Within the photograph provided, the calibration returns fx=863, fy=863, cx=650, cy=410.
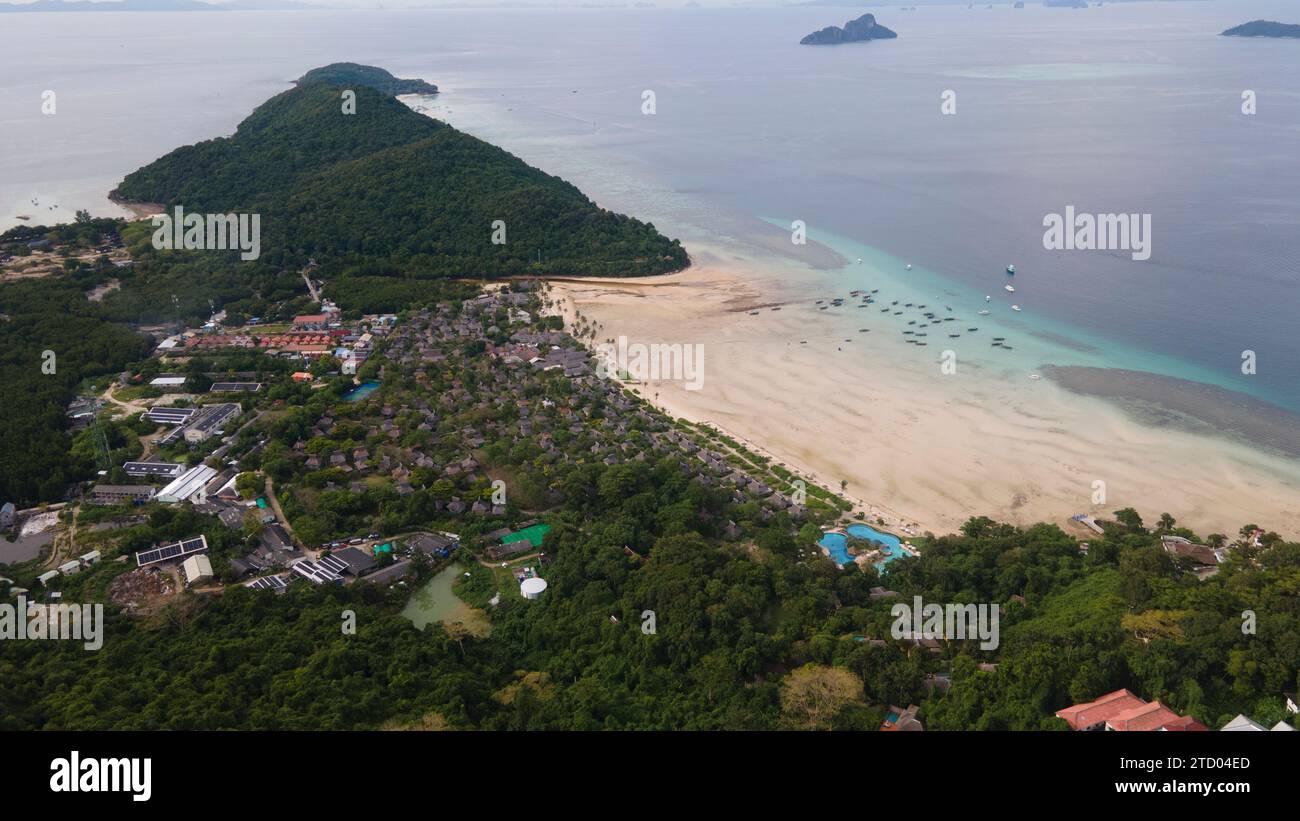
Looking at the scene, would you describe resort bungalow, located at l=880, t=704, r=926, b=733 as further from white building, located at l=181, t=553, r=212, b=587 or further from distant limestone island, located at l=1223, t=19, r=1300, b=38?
distant limestone island, located at l=1223, t=19, r=1300, b=38

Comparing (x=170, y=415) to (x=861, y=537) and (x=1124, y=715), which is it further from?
(x=1124, y=715)

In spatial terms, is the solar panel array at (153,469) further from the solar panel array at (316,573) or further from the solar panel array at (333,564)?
the solar panel array at (333,564)

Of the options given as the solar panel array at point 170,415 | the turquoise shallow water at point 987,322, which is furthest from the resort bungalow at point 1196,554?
the solar panel array at point 170,415

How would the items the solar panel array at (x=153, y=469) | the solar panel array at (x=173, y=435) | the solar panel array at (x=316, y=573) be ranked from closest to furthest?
the solar panel array at (x=316, y=573) < the solar panel array at (x=153, y=469) < the solar panel array at (x=173, y=435)

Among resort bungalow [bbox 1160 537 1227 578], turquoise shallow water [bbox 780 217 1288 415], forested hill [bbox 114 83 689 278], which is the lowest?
resort bungalow [bbox 1160 537 1227 578]

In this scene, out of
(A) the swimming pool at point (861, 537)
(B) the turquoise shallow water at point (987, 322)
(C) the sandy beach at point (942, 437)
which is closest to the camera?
(A) the swimming pool at point (861, 537)

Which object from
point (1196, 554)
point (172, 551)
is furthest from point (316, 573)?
point (1196, 554)

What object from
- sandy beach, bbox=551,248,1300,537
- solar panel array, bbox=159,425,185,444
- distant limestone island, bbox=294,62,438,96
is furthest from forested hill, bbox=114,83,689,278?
distant limestone island, bbox=294,62,438,96
